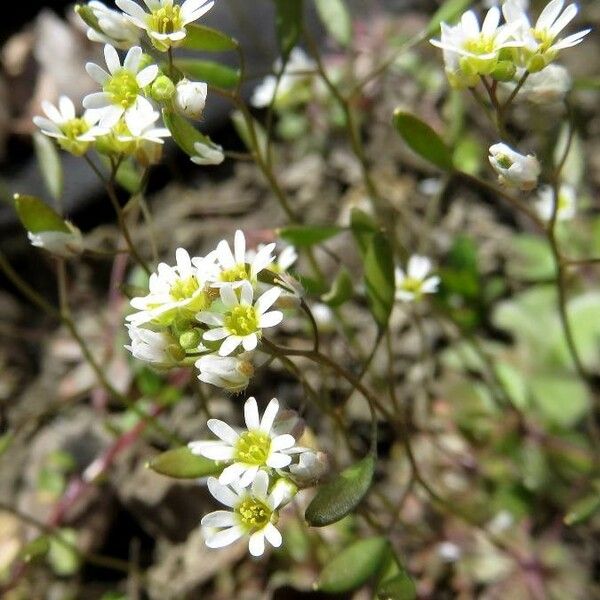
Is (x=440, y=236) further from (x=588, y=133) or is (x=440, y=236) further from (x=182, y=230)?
(x=182, y=230)

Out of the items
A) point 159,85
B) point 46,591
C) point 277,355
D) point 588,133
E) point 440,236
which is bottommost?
point 46,591

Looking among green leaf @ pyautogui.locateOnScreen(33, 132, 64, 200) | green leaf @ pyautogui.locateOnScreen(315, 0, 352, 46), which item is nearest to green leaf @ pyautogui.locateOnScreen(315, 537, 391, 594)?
green leaf @ pyautogui.locateOnScreen(33, 132, 64, 200)

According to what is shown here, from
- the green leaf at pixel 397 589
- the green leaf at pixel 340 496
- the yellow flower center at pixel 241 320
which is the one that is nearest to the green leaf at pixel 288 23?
the yellow flower center at pixel 241 320

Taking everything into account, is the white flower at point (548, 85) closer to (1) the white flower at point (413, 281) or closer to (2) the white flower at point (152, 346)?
(1) the white flower at point (413, 281)

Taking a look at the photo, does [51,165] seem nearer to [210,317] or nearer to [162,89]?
[162,89]

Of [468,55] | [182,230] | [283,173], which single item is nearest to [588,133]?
[283,173]

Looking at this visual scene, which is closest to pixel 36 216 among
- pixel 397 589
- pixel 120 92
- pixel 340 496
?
pixel 120 92

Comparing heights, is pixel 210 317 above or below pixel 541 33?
below
